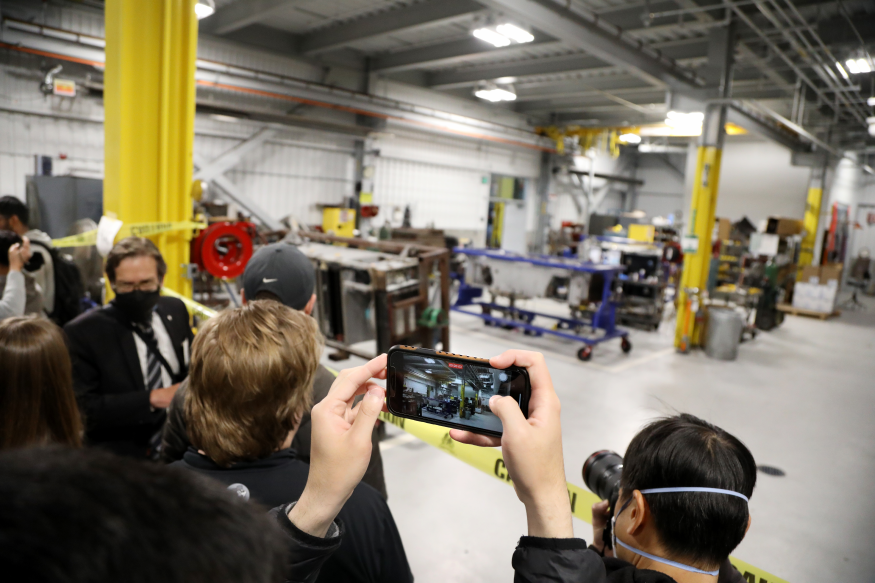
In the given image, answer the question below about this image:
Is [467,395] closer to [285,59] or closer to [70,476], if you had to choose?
[70,476]

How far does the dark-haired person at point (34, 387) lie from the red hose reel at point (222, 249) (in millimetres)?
2181

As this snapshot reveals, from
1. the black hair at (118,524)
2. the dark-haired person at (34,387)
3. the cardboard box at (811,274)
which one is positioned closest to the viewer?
the black hair at (118,524)

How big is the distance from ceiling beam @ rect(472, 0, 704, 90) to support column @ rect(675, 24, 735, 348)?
1.85 ft

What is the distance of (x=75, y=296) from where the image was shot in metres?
3.85

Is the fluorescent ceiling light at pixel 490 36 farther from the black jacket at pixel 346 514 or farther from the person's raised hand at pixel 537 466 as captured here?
the person's raised hand at pixel 537 466

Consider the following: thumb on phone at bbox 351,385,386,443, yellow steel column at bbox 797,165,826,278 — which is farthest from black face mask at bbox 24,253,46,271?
yellow steel column at bbox 797,165,826,278

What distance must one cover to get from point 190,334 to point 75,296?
1910 millimetres

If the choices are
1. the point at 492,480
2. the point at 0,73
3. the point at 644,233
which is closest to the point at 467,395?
the point at 492,480

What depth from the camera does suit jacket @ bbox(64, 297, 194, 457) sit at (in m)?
2.13

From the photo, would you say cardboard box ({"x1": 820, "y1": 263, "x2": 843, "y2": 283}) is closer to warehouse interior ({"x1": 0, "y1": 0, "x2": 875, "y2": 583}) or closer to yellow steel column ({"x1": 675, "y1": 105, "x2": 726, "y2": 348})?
warehouse interior ({"x1": 0, "y1": 0, "x2": 875, "y2": 583})

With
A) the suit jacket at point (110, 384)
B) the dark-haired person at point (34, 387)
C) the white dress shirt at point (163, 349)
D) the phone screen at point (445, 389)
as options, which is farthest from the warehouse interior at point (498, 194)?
the dark-haired person at point (34, 387)

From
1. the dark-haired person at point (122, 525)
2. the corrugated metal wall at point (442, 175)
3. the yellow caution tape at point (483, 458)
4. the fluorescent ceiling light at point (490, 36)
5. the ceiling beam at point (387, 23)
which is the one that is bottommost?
the yellow caution tape at point (483, 458)

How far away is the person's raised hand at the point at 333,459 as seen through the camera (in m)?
0.82

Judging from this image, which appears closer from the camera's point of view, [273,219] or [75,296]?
[75,296]
